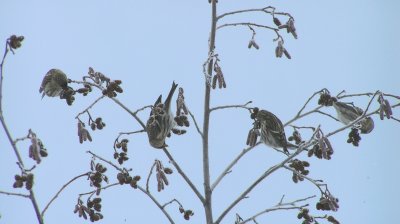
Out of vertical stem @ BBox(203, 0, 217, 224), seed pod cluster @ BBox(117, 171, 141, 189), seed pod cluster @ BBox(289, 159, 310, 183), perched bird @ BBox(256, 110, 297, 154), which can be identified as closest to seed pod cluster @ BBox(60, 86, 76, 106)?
seed pod cluster @ BBox(117, 171, 141, 189)

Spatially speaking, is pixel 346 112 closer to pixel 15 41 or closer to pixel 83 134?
pixel 83 134

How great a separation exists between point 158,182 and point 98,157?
0.63ft

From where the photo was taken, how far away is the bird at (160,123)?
137 centimetres

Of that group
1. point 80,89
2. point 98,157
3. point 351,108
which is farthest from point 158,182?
point 351,108

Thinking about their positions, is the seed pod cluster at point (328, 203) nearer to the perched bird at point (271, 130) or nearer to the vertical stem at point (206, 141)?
the perched bird at point (271, 130)

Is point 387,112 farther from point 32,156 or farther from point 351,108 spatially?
point 32,156

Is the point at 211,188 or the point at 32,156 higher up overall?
the point at 211,188

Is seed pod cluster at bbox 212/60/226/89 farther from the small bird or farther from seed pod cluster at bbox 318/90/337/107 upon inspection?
the small bird

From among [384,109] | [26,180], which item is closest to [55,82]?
[26,180]

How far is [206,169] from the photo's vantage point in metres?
1.52

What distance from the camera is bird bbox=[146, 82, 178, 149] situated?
1.37m

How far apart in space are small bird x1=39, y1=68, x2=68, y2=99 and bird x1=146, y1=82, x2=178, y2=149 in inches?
9.1

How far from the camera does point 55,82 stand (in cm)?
140

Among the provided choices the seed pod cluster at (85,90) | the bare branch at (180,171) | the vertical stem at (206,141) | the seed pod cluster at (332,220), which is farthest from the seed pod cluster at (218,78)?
the seed pod cluster at (332,220)
